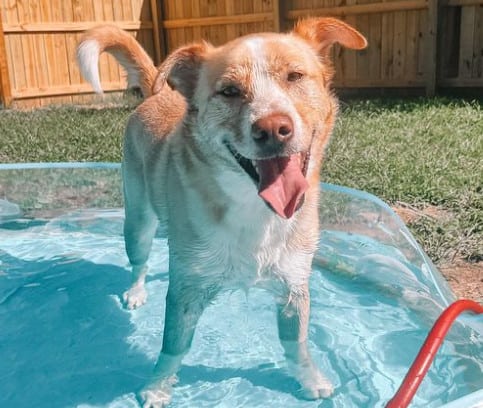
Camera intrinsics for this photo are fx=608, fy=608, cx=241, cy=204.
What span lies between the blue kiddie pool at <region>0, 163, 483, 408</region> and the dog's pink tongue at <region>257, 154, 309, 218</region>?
1.01 m

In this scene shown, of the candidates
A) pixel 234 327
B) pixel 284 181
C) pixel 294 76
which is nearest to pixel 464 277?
pixel 234 327

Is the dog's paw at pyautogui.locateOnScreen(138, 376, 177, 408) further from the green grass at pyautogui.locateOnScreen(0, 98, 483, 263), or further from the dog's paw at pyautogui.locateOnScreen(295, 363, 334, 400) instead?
the green grass at pyautogui.locateOnScreen(0, 98, 483, 263)

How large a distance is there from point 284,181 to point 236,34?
10.6 metres

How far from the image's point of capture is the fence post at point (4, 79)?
1126 centimetres

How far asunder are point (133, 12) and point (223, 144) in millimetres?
11543

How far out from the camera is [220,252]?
2689 mm

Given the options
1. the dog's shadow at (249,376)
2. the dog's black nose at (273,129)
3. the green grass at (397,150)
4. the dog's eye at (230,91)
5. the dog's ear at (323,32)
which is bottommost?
the dog's shadow at (249,376)

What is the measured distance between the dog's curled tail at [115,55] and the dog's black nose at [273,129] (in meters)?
1.40

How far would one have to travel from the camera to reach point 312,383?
117 inches

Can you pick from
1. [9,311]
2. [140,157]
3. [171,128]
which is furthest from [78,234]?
[171,128]

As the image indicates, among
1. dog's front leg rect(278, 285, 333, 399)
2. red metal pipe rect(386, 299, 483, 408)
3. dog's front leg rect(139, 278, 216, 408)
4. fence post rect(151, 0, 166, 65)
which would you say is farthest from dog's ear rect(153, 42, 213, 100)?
fence post rect(151, 0, 166, 65)

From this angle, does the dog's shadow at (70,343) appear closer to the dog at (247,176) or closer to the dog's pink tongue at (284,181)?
the dog at (247,176)

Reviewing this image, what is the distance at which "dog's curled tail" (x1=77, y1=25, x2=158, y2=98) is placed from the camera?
3.54m

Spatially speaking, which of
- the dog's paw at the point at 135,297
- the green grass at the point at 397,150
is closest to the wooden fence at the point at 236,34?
the green grass at the point at 397,150
